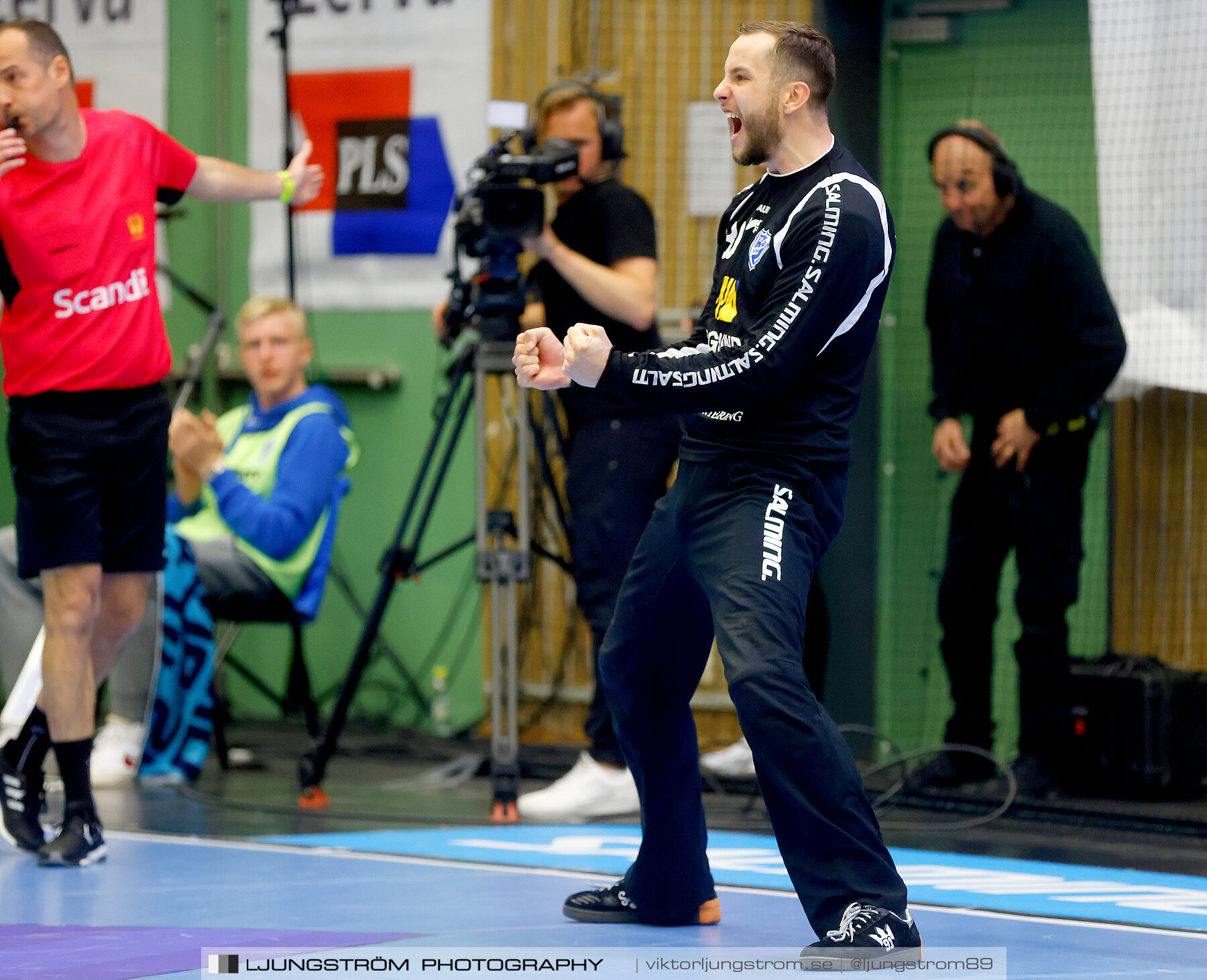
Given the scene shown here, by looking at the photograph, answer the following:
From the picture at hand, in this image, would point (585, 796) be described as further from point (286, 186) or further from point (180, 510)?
point (180, 510)

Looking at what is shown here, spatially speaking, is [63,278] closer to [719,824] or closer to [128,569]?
[128,569]

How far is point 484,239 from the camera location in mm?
4234

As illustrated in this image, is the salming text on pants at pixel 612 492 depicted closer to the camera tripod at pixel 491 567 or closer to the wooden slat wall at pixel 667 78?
the camera tripod at pixel 491 567

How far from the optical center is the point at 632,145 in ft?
18.7

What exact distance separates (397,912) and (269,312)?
8.80ft

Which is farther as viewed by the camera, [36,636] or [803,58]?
[36,636]

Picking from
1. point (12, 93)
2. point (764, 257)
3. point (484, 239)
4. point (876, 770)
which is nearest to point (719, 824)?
point (876, 770)

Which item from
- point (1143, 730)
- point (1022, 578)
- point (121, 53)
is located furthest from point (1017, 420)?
point (121, 53)

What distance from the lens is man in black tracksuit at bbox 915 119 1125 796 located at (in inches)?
183

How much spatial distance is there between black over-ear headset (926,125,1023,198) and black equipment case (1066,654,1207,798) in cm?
142

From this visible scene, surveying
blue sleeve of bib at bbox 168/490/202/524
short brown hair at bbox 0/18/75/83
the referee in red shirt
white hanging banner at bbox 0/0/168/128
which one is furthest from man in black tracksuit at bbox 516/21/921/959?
white hanging banner at bbox 0/0/168/128

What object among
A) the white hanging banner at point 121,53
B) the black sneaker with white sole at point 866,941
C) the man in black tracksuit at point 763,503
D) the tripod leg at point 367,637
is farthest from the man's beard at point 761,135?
the white hanging banner at point 121,53

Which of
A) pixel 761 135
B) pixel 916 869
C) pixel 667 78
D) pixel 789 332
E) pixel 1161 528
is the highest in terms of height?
pixel 667 78

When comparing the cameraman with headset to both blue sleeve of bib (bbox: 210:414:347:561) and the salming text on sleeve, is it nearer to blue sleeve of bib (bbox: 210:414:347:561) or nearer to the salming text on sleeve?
blue sleeve of bib (bbox: 210:414:347:561)
